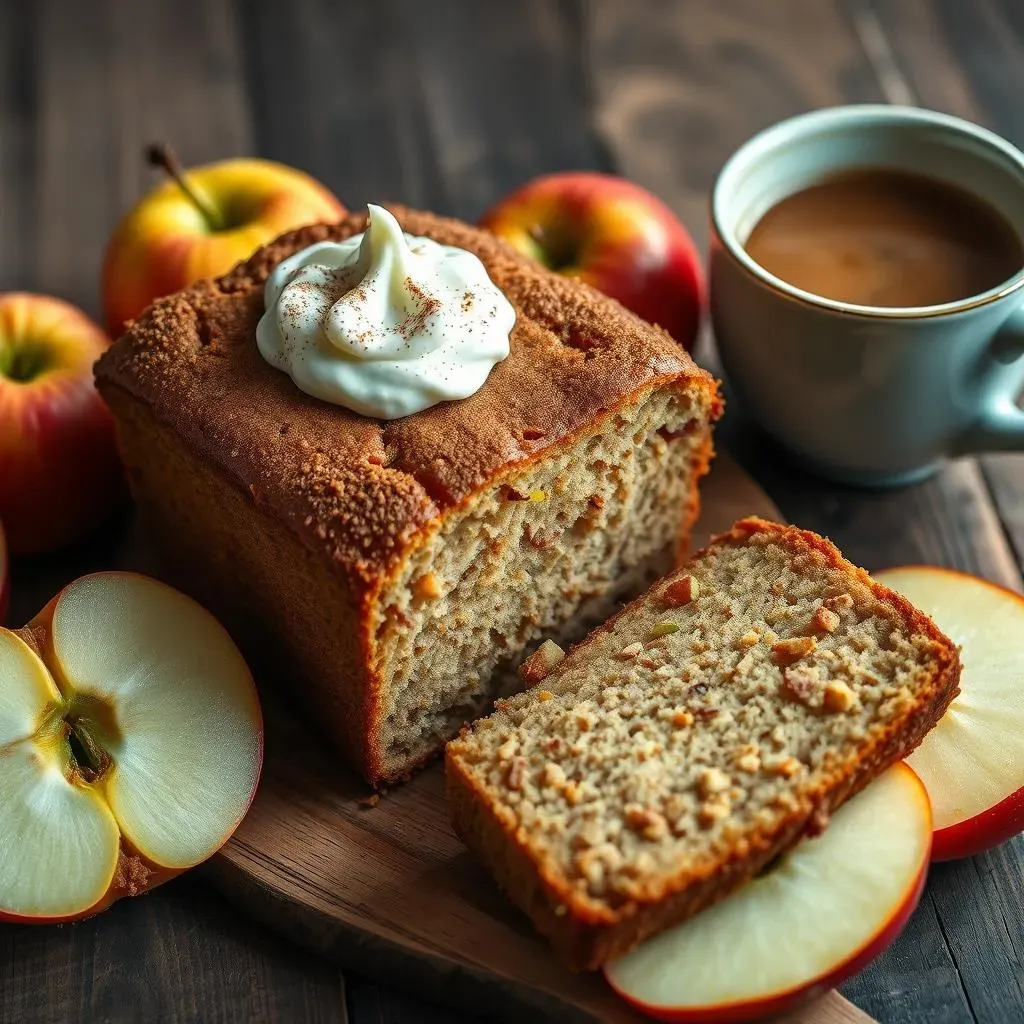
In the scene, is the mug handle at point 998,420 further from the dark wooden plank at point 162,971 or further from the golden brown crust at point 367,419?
the dark wooden plank at point 162,971

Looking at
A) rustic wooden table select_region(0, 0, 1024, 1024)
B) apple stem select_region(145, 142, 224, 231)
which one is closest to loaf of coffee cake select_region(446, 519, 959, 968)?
rustic wooden table select_region(0, 0, 1024, 1024)

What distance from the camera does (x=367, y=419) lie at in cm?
243

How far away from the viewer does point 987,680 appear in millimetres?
2496

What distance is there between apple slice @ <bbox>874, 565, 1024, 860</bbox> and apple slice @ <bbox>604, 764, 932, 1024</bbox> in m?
0.18

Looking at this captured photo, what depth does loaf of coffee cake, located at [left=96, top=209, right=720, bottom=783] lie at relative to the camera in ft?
7.54

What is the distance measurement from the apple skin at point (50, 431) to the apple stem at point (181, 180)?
44 centimetres

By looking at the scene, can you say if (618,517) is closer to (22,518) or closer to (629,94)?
(22,518)

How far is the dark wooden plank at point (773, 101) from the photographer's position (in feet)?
10.1

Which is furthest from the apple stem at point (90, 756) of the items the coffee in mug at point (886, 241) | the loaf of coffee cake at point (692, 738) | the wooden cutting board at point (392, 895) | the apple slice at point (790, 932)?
the coffee in mug at point (886, 241)

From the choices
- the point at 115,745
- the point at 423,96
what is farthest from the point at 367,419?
the point at 423,96

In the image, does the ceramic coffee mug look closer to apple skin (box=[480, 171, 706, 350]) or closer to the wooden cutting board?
apple skin (box=[480, 171, 706, 350])

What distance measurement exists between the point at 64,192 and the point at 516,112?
54.8 inches

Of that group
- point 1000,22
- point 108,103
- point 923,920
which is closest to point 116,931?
point 923,920

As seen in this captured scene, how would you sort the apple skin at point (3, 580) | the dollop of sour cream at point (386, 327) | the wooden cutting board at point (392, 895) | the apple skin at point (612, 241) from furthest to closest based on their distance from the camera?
1. the apple skin at point (612, 241)
2. the apple skin at point (3, 580)
3. the dollop of sour cream at point (386, 327)
4. the wooden cutting board at point (392, 895)
